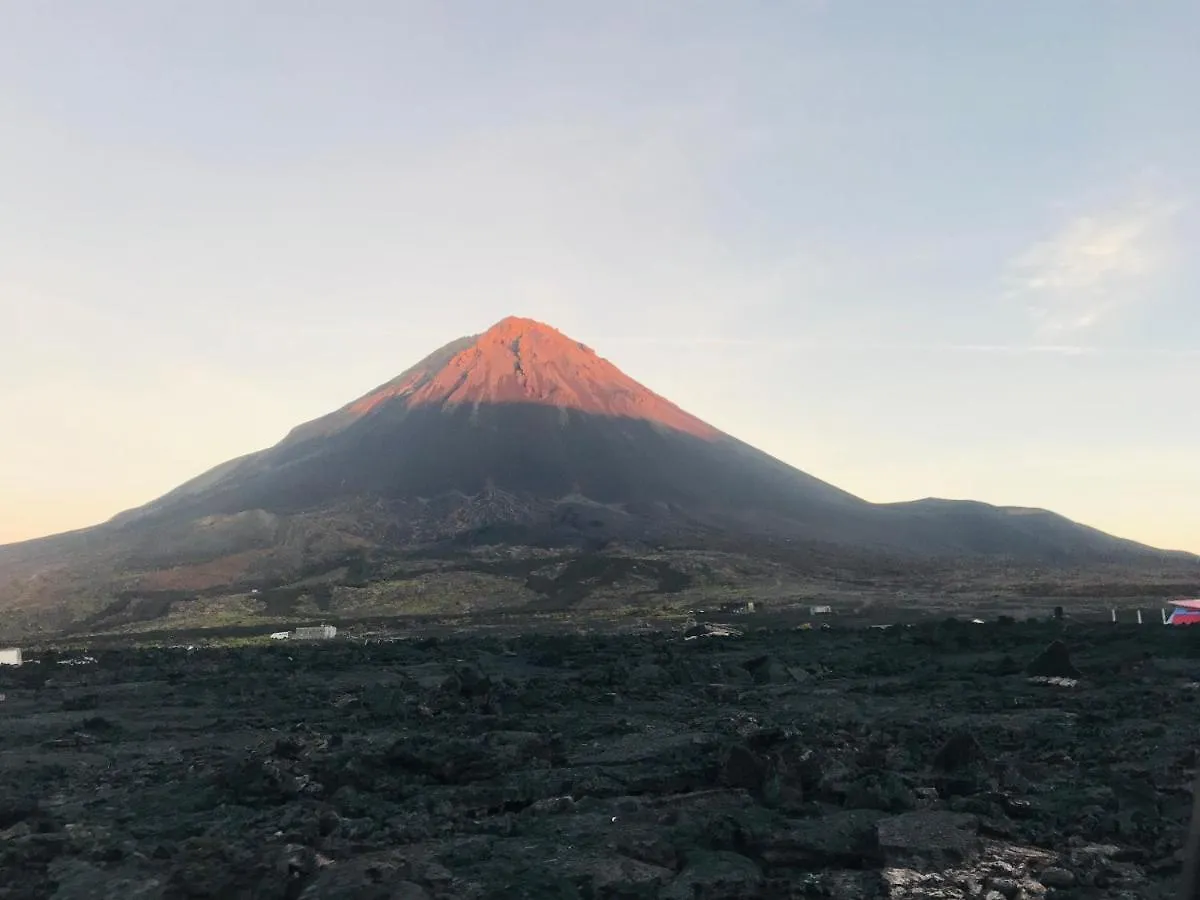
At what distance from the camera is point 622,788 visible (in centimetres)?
1123

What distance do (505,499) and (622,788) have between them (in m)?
108

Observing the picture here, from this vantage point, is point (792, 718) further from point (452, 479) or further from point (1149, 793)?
point (452, 479)

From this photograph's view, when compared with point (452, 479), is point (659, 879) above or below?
below

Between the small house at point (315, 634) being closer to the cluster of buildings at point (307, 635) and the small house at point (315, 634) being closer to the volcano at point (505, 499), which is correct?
the cluster of buildings at point (307, 635)

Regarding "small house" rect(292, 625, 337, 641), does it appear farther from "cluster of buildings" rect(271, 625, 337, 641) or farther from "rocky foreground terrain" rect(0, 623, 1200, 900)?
"rocky foreground terrain" rect(0, 623, 1200, 900)

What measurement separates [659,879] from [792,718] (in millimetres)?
8830

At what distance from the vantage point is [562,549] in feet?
311

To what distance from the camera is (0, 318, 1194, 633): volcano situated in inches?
3898

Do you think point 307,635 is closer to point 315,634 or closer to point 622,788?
point 315,634

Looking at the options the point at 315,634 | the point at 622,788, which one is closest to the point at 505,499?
the point at 315,634

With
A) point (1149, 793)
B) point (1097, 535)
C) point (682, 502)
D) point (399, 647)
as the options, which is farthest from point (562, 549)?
point (1097, 535)

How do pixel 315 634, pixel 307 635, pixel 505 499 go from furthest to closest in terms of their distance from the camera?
pixel 505 499 < pixel 315 634 < pixel 307 635

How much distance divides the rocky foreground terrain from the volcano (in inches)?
2797

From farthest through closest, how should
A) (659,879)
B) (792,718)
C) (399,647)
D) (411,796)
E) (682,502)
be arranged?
(682,502) < (399,647) < (792,718) < (411,796) < (659,879)
